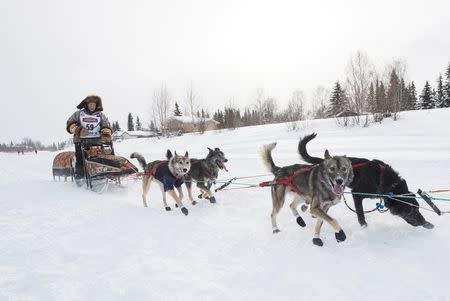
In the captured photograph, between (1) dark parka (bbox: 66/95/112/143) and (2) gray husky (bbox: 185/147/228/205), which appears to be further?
(1) dark parka (bbox: 66/95/112/143)

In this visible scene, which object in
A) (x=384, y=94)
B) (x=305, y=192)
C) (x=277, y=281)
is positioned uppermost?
(x=384, y=94)

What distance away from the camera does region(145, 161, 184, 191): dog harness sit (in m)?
5.92

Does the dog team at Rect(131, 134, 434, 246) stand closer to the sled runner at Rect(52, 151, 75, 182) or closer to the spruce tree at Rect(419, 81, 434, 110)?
the sled runner at Rect(52, 151, 75, 182)

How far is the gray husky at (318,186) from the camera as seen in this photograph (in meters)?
3.64

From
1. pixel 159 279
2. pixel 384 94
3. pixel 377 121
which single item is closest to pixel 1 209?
pixel 159 279

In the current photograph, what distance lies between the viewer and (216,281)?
2.90 meters

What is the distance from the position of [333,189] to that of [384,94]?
61.6ft

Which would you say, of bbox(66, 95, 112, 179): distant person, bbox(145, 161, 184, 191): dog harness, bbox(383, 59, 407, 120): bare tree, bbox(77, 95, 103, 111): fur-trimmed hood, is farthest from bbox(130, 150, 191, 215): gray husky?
bbox(383, 59, 407, 120): bare tree

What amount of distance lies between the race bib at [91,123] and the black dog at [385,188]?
251 inches

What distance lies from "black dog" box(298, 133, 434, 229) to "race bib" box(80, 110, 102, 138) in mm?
6386

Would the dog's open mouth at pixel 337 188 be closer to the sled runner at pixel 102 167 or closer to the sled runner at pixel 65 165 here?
the sled runner at pixel 102 167

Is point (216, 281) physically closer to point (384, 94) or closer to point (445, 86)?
point (384, 94)

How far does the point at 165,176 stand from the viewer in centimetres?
598


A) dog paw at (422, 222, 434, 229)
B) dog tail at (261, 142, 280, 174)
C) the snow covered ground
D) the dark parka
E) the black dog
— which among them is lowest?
the snow covered ground
